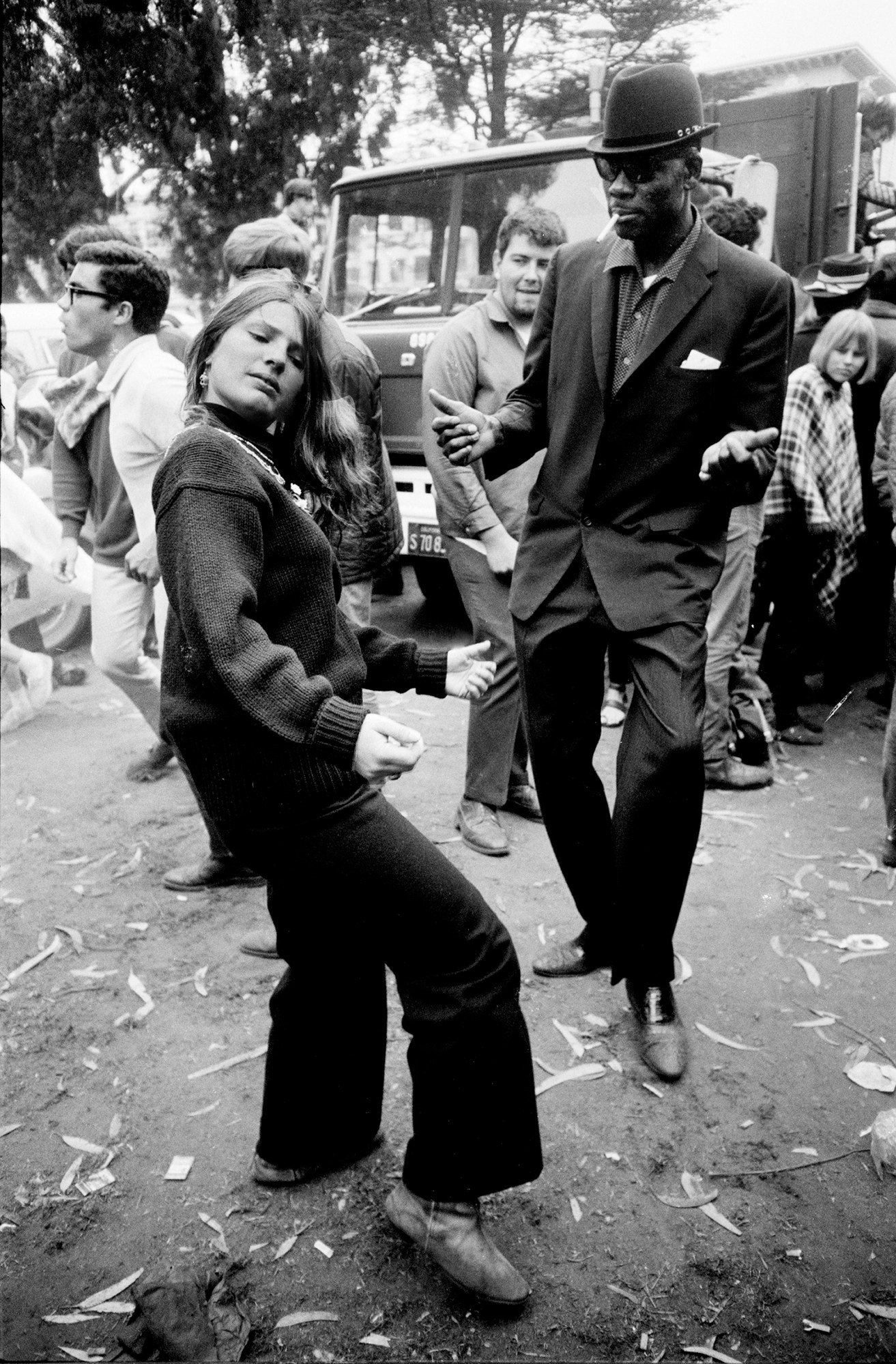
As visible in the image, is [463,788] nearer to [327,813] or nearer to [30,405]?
[327,813]

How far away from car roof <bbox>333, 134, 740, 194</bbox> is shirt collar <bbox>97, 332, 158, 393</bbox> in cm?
215

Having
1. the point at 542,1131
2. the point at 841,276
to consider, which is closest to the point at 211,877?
the point at 542,1131

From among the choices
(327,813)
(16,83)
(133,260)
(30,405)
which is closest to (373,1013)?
(327,813)

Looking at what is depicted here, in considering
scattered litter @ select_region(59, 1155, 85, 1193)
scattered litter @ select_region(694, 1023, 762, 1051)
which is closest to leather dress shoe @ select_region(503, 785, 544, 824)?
scattered litter @ select_region(694, 1023, 762, 1051)

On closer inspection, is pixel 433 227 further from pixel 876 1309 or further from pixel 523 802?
pixel 876 1309

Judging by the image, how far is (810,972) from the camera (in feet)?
11.6

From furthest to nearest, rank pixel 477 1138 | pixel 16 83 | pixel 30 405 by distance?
pixel 30 405 < pixel 16 83 < pixel 477 1138

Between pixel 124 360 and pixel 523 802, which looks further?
pixel 523 802

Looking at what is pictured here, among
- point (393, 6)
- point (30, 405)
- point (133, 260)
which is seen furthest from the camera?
point (30, 405)

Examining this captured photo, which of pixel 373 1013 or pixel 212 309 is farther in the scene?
pixel 373 1013

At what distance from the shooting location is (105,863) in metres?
4.44

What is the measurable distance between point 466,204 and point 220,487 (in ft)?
17.8

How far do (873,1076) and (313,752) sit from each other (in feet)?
6.04

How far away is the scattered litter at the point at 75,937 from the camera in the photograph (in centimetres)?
380
